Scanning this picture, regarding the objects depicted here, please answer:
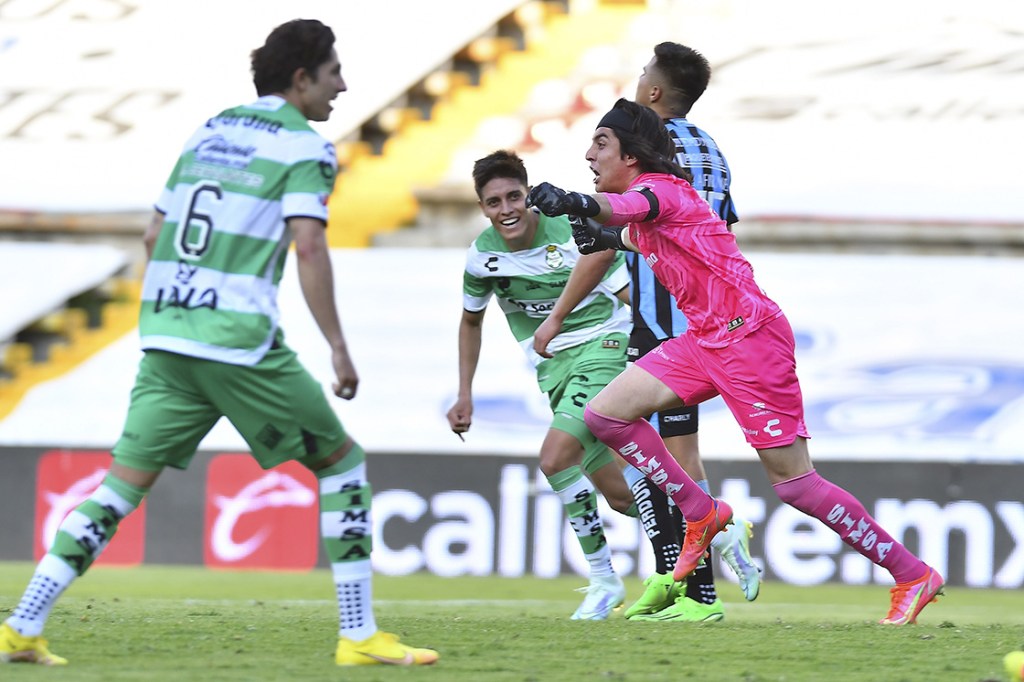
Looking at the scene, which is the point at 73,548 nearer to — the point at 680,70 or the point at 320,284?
the point at 320,284

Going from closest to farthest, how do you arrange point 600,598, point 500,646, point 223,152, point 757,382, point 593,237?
1. point 223,152
2. point 500,646
3. point 757,382
4. point 593,237
5. point 600,598

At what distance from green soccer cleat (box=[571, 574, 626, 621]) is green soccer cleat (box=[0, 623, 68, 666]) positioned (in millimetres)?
2544

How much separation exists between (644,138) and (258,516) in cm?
667

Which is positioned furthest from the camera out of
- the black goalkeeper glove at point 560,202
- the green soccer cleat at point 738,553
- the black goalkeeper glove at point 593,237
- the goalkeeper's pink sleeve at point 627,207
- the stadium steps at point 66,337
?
the stadium steps at point 66,337

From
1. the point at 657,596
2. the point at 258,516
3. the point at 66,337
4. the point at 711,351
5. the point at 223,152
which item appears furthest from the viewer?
the point at 66,337

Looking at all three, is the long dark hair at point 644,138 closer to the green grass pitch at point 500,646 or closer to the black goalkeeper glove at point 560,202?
the black goalkeeper glove at point 560,202

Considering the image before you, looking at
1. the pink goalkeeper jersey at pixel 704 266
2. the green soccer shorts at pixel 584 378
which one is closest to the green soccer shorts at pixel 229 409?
the pink goalkeeper jersey at pixel 704 266

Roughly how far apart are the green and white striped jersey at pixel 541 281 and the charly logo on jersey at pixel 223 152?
231cm

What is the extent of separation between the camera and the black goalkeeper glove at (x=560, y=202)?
5000 mm

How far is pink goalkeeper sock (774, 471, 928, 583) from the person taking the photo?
5.66 meters

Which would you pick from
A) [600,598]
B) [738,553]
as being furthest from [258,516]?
[738,553]

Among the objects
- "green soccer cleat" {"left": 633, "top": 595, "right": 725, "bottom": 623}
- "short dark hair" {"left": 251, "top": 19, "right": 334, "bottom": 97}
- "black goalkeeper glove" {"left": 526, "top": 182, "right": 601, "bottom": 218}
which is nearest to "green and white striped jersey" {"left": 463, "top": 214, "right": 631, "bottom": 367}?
"green soccer cleat" {"left": 633, "top": 595, "right": 725, "bottom": 623}

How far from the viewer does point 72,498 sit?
11.6 metres

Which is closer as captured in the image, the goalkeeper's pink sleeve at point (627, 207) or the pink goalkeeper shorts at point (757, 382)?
the goalkeeper's pink sleeve at point (627, 207)
